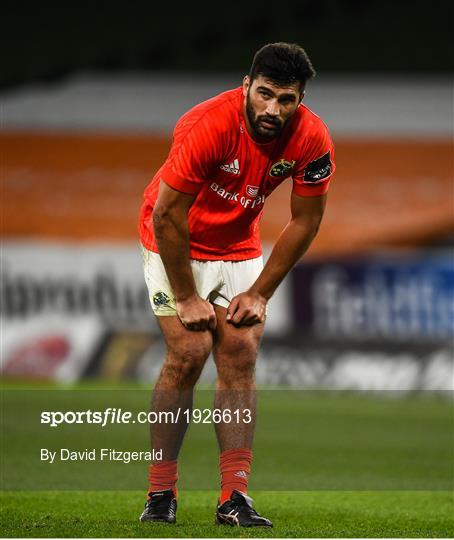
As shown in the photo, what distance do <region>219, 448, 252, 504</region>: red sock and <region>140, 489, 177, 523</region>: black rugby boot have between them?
213mm

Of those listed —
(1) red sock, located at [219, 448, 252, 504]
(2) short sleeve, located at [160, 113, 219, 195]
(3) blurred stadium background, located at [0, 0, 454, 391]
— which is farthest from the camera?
(3) blurred stadium background, located at [0, 0, 454, 391]

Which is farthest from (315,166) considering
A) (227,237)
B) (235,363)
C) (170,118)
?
(170,118)

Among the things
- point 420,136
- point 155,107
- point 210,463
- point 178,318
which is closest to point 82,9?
point 155,107

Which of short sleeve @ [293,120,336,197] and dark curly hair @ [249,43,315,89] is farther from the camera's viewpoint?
short sleeve @ [293,120,336,197]

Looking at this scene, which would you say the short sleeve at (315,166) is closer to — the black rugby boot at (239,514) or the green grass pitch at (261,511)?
the black rugby boot at (239,514)

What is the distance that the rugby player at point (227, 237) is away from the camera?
4801mm

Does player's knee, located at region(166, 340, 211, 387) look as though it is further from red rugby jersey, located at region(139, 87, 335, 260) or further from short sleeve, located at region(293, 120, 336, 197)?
short sleeve, located at region(293, 120, 336, 197)

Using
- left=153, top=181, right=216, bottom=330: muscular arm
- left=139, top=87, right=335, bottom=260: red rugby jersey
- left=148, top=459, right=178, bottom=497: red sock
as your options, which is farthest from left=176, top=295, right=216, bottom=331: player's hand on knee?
left=148, top=459, right=178, bottom=497: red sock

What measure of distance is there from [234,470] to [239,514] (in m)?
0.20

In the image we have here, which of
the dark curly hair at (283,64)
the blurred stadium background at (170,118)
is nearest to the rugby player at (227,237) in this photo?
the dark curly hair at (283,64)

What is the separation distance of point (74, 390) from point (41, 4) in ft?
28.3

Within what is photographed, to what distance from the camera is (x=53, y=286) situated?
1345cm

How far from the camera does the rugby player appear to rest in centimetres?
480

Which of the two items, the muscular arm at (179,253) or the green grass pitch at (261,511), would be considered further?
the muscular arm at (179,253)
